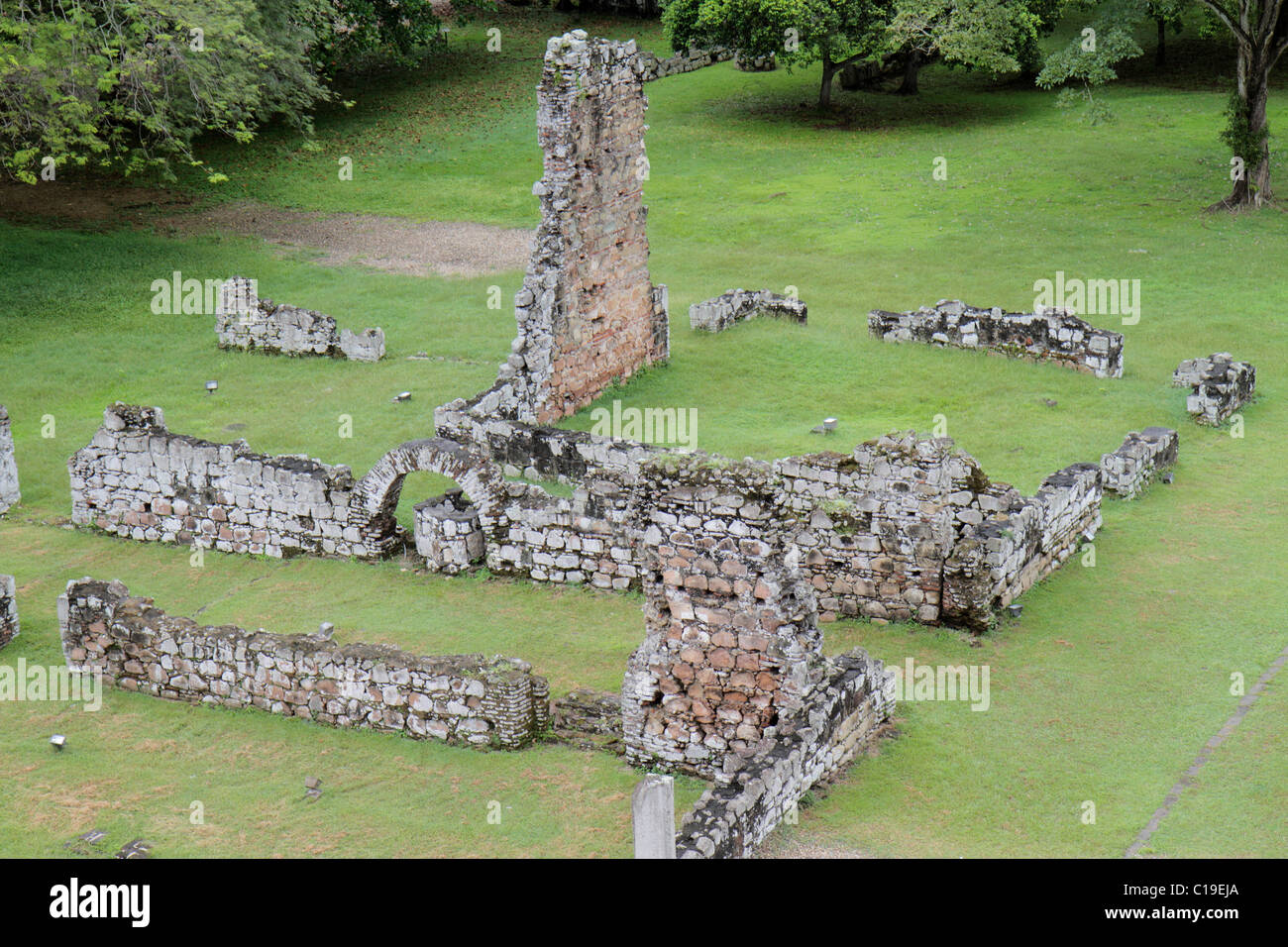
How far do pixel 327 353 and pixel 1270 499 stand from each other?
603 inches

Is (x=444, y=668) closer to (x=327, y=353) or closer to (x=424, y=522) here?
(x=424, y=522)

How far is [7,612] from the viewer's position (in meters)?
16.6

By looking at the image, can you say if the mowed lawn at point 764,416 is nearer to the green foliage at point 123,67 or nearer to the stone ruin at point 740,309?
the stone ruin at point 740,309

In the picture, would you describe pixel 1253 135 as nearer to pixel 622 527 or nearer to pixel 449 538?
pixel 622 527

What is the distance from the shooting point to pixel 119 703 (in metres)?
15.2

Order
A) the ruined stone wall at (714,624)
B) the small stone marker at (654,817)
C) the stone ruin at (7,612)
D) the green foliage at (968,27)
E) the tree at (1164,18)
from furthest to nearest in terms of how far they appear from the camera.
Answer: the green foliage at (968,27)
the tree at (1164,18)
the stone ruin at (7,612)
the ruined stone wall at (714,624)
the small stone marker at (654,817)

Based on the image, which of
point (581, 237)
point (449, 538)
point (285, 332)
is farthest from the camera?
point (285, 332)

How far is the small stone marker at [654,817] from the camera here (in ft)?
35.4

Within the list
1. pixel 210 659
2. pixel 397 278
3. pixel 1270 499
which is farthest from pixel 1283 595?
pixel 397 278

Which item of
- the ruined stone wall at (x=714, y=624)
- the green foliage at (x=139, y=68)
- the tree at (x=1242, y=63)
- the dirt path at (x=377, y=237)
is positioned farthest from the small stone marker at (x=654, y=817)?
the tree at (x=1242, y=63)

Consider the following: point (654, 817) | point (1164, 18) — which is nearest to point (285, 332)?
point (654, 817)

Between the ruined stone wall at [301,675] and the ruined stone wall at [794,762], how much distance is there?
2566mm

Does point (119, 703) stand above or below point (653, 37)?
below

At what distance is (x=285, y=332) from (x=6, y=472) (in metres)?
7.01
